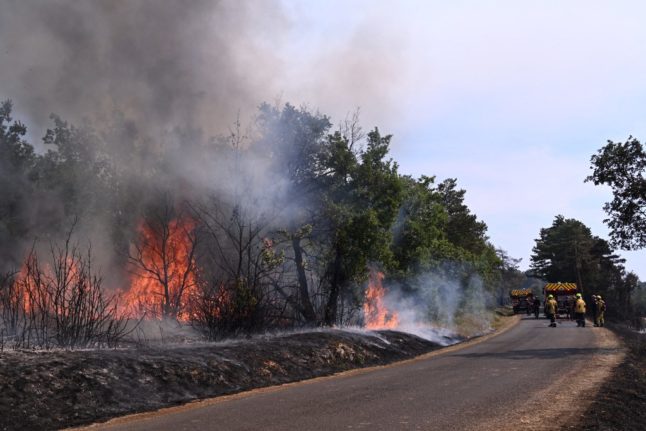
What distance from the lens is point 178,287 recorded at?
20938 mm

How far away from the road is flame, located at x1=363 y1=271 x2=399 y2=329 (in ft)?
40.0

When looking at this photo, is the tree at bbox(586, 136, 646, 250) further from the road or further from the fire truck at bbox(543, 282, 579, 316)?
the fire truck at bbox(543, 282, 579, 316)

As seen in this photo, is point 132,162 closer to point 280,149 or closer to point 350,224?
point 280,149


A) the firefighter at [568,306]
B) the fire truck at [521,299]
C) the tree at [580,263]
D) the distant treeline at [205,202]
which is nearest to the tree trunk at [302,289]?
the distant treeline at [205,202]

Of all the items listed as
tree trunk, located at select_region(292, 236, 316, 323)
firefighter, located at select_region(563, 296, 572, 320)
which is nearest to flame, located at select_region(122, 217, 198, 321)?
tree trunk, located at select_region(292, 236, 316, 323)

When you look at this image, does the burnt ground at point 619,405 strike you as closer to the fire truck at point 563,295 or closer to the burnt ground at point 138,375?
the burnt ground at point 138,375

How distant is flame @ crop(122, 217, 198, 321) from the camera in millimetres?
20281

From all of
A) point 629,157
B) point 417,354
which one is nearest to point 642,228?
point 629,157

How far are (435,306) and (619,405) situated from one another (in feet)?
81.0

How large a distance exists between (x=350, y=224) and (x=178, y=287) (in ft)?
21.6

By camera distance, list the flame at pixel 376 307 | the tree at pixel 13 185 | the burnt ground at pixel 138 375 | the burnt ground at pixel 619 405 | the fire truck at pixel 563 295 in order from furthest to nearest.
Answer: the fire truck at pixel 563 295, the flame at pixel 376 307, the tree at pixel 13 185, the burnt ground at pixel 138 375, the burnt ground at pixel 619 405

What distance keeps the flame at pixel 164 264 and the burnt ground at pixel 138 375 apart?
5.77 m

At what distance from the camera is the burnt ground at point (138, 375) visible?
323 inches

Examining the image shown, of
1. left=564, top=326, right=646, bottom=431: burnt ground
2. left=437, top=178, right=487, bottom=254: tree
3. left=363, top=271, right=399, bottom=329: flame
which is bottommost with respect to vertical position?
left=564, top=326, right=646, bottom=431: burnt ground
